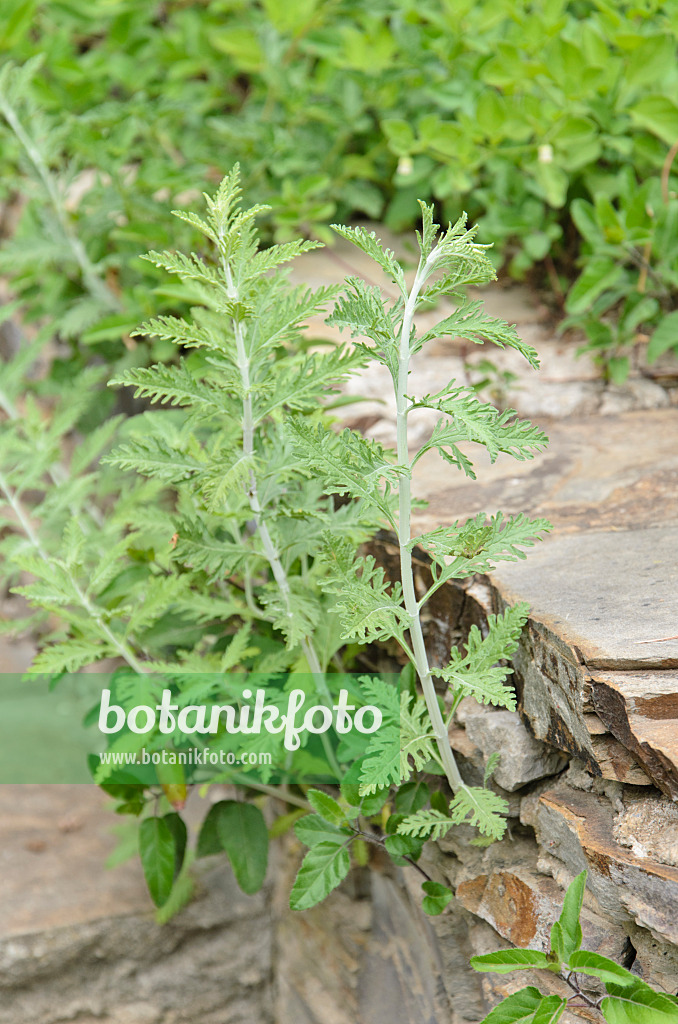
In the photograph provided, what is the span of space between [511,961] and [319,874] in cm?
40

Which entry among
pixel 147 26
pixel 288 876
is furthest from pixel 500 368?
pixel 147 26

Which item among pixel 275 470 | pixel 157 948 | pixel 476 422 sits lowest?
pixel 157 948

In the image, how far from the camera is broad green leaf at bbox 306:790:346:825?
1.51m

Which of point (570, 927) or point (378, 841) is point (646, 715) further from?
point (378, 841)

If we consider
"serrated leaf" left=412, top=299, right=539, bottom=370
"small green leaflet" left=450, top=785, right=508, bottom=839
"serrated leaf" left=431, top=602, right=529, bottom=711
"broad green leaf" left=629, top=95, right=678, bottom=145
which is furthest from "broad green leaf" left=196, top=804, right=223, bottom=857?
"broad green leaf" left=629, top=95, right=678, bottom=145

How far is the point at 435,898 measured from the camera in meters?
1.52

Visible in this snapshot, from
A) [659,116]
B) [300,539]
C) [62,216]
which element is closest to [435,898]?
[300,539]

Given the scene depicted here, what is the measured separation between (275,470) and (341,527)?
0.17 m

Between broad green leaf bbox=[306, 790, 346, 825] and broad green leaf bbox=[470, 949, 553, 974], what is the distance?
1.32ft

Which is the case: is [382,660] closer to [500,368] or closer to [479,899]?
[479,899]

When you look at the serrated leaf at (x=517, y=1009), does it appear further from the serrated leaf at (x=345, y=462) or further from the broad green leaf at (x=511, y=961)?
the serrated leaf at (x=345, y=462)

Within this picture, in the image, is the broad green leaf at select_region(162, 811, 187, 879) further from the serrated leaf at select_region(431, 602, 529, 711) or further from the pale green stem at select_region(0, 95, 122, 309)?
the pale green stem at select_region(0, 95, 122, 309)

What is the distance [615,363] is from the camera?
7.43 ft

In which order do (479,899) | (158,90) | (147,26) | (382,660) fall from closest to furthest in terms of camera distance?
(479,899) → (382,660) → (158,90) → (147,26)
